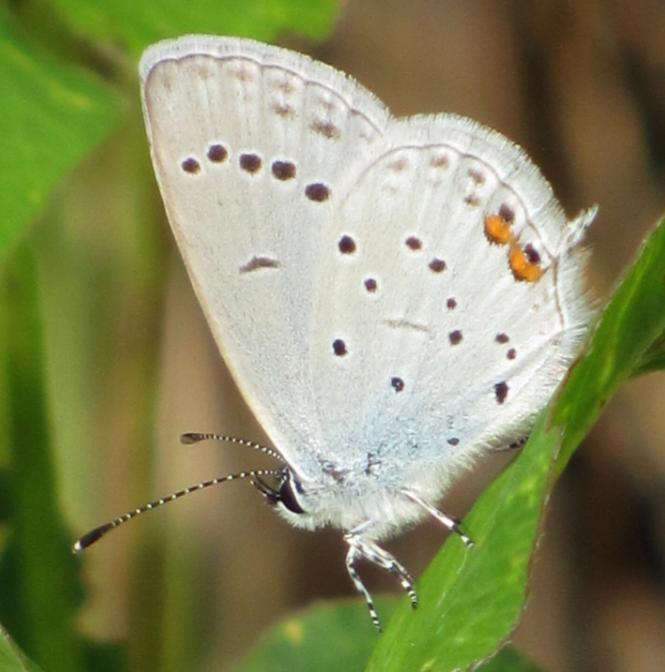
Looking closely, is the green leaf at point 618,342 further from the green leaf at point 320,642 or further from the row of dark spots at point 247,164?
the green leaf at point 320,642

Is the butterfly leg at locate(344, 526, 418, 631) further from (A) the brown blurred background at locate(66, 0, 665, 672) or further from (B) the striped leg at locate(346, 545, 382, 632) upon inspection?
(A) the brown blurred background at locate(66, 0, 665, 672)

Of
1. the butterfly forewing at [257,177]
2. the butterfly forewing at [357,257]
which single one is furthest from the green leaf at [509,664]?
the butterfly forewing at [257,177]

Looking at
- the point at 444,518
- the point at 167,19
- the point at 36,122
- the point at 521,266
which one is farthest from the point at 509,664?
the point at 167,19

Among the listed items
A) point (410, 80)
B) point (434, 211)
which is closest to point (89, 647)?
point (434, 211)

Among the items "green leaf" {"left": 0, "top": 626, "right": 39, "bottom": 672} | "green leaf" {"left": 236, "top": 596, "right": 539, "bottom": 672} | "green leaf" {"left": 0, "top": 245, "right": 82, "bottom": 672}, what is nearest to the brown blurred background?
"green leaf" {"left": 236, "top": 596, "right": 539, "bottom": 672}

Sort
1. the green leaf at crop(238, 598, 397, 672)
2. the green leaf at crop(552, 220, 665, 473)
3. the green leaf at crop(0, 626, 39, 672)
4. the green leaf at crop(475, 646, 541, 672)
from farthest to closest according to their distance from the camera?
1. the green leaf at crop(238, 598, 397, 672)
2. the green leaf at crop(475, 646, 541, 672)
3. the green leaf at crop(0, 626, 39, 672)
4. the green leaf at crop(552, 220, 665, 473)

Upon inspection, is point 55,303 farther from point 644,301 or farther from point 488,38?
point 644,301
